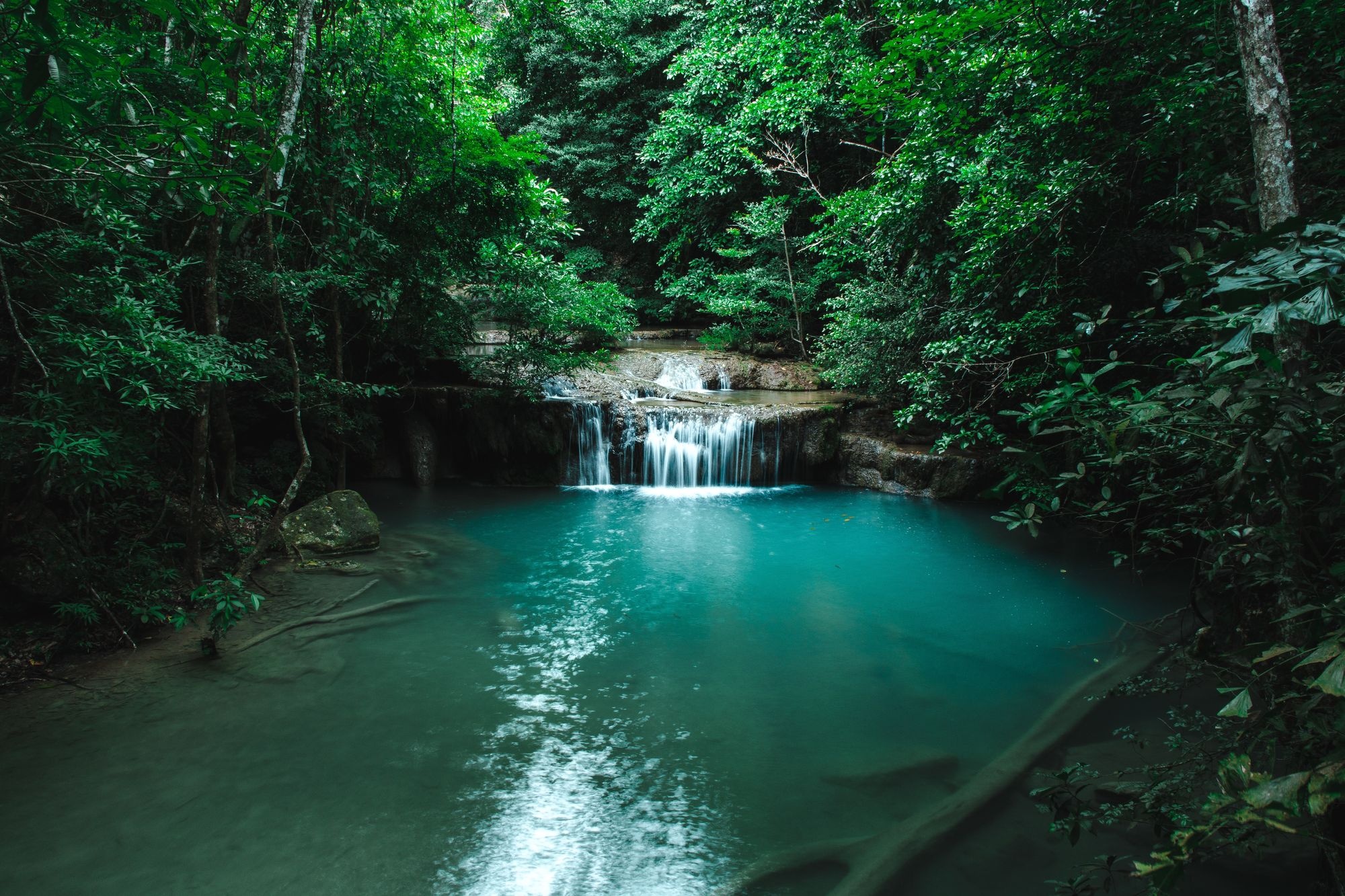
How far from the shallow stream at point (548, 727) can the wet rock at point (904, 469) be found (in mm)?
2858

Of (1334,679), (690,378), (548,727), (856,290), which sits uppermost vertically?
(856,290)

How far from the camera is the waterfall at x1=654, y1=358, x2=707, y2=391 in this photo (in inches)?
594

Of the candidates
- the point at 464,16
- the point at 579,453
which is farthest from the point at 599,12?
the point at 579,453

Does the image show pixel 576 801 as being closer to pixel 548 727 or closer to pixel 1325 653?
pixel 548 727

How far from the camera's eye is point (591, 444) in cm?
1228

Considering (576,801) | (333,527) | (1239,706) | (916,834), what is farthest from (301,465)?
(1239,706)

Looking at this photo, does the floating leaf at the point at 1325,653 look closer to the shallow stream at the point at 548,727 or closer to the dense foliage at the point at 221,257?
the shallow stream at the point at 548,727

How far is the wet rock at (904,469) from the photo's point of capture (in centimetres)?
1079

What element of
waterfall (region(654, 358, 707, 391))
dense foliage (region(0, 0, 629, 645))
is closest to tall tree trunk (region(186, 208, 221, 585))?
dense foliage (region(0, 0, 629, 645))

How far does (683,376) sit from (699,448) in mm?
3507

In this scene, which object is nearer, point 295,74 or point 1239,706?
point 1239,706

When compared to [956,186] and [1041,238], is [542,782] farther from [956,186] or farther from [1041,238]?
[956,186]

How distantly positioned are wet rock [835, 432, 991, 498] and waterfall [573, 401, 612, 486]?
13.7ft

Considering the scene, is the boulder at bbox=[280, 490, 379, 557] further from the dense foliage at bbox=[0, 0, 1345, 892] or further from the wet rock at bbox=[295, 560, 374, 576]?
the dense foliage at bbox=[0, 0, 1345, 892]
